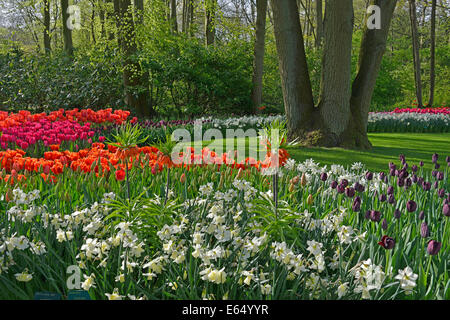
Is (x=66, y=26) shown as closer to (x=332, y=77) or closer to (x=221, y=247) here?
(x=332, y=77)

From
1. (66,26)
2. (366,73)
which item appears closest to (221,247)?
(366,73)

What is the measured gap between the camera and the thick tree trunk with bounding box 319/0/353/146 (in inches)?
292

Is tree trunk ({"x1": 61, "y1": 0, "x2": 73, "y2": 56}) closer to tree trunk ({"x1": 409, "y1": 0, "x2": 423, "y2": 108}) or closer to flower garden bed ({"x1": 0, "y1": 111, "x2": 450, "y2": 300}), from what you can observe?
tree trunk ({"x1": 409, "y1": 0, "x2": 423, "y2": 108})

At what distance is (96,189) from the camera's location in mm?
3164

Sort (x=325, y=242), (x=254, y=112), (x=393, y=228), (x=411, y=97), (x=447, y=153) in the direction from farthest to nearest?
(x=411, y=97)
(x=254, y=112)
(x=447, y=153)
(x=393, y=228)
(x=325, y=242)

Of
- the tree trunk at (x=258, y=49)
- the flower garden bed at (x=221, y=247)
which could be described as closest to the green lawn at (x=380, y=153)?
the flower garden bed at (x=221, y=247)

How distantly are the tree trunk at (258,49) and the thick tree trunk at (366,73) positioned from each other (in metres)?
5.55

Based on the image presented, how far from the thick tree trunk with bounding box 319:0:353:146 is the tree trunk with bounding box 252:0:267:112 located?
18.8 ft

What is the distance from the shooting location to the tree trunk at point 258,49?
43.0 feet

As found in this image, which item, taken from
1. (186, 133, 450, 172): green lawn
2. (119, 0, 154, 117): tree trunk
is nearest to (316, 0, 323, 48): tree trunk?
(119, 0, 154, 117): tree trunk

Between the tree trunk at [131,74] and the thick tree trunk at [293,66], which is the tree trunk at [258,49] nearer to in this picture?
the tree trunk at [131,74]

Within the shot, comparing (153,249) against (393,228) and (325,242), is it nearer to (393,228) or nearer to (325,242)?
(325,242)

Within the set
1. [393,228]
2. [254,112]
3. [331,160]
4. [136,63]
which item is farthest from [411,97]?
[393,228]

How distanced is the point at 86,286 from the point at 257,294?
706 mm
